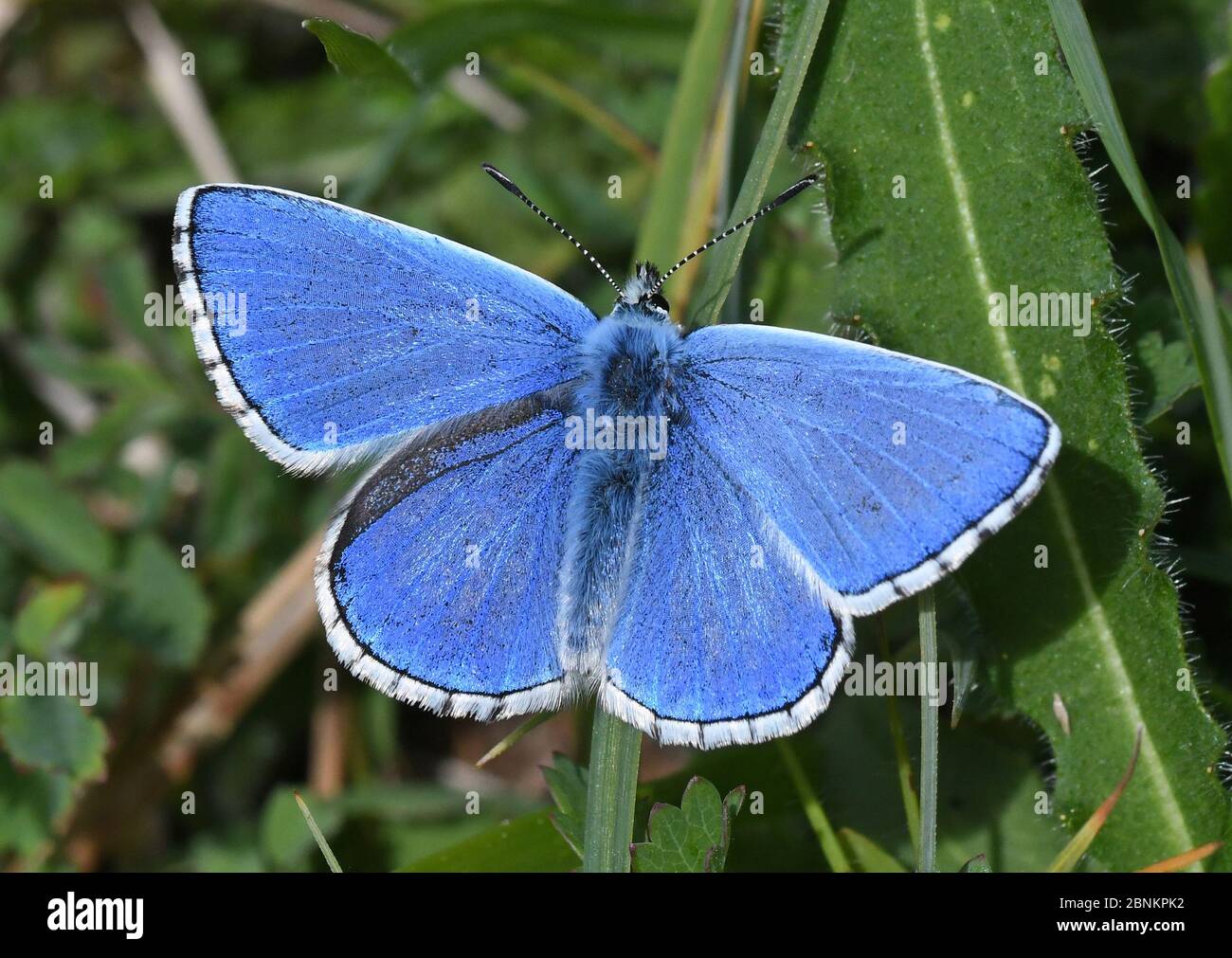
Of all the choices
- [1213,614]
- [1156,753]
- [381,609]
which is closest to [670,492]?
[381,609]

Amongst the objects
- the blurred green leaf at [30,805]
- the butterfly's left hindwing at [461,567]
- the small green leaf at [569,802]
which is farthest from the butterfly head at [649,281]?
the blurred green leaf at [30,805]

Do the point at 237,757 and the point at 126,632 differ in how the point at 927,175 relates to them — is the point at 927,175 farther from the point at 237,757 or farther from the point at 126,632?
the point at 237,757

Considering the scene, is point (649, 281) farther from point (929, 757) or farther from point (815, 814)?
point (815, 814)

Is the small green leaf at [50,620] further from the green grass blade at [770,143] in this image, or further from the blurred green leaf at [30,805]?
the green grass blade at [770,143]

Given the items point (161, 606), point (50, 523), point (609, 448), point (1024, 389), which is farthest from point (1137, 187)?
point (50, 523)

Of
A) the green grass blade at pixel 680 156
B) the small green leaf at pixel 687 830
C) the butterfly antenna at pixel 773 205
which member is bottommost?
the small green leaf at pixel 687 830

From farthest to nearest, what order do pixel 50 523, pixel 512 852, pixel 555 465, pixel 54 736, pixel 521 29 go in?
pixel 50 523 → pixel 521 29 → pixel 54 736 → pixel 512 852 → pixel 555 465

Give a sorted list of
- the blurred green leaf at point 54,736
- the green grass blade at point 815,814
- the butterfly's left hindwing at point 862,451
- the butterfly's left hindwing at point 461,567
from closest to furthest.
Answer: the butterfly's left hindwing at point 862,451
the butterfly's left hindwing at point 461,567
the green grass blade at point 815,814
the blurred green leaf at point 54,736
